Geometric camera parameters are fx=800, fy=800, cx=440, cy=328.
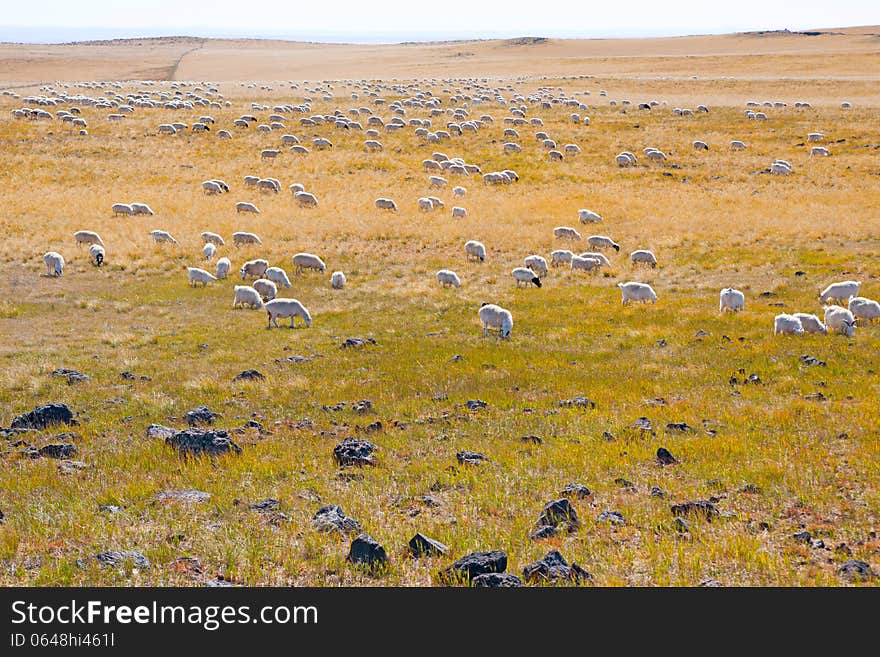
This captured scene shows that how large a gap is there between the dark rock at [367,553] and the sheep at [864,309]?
1616cm

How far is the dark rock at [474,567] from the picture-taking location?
7340mm

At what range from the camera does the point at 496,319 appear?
20047 millimetres

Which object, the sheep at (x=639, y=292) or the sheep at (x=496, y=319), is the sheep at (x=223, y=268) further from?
the sheep at (x=639, y=292)

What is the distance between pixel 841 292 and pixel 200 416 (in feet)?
55.0

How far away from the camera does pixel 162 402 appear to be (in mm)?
14109

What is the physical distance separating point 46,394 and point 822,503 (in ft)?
42.9

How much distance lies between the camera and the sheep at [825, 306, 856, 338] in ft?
60.1

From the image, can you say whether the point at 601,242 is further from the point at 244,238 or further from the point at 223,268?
the point at 223,268

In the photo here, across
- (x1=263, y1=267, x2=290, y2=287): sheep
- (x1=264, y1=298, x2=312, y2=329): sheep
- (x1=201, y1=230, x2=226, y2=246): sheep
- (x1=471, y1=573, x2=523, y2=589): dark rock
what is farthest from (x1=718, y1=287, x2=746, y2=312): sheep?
(x1=201, y1=230, x2=226, y2=246): sheep

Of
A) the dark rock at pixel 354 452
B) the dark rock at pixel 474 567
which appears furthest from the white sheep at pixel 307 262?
the dark rock at pixel 474 567

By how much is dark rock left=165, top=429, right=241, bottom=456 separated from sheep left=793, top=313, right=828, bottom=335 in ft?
45.7

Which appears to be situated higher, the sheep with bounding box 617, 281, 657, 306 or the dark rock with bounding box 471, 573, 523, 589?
the dark rock with bounding box 471, 573, 523, 589

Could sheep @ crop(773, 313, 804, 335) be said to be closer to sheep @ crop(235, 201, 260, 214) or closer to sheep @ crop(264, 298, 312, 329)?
sheep @ crop(264, 298, 312, 329)

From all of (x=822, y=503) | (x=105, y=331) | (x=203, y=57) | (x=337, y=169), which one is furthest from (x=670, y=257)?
(x=203, y=57)
